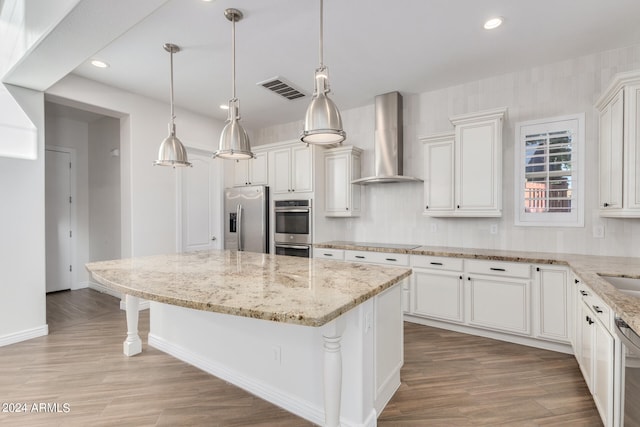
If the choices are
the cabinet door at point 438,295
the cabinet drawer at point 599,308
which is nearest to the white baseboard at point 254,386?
the cabinet drawer at point 599,308

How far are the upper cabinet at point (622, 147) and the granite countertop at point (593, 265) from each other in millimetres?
418

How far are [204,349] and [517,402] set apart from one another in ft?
7.59

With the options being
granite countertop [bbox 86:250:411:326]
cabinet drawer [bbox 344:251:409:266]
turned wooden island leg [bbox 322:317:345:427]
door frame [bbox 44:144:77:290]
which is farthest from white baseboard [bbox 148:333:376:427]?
door frame [bbox 44:144:77:290]

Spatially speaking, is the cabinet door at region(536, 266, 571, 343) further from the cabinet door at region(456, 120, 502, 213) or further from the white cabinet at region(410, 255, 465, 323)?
the cabinet door at region(456, 120, 502, 213)

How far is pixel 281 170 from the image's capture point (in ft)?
14.6

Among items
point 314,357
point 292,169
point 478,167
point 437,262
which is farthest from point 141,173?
point 478,167

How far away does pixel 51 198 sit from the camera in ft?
16.2

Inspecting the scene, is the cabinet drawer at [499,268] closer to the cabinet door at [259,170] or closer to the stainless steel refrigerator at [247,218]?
the stainless steel refrigerator at [247,218]

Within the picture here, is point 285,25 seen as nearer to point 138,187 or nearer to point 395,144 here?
point 395,144

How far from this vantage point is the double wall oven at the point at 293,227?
416cm

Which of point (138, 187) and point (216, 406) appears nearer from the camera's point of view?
point (216, 406)

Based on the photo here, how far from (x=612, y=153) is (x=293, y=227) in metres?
3.38

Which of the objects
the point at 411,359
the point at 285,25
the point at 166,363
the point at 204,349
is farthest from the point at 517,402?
the point at 285,25

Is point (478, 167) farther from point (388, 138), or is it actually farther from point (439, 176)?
point (388, 138)
